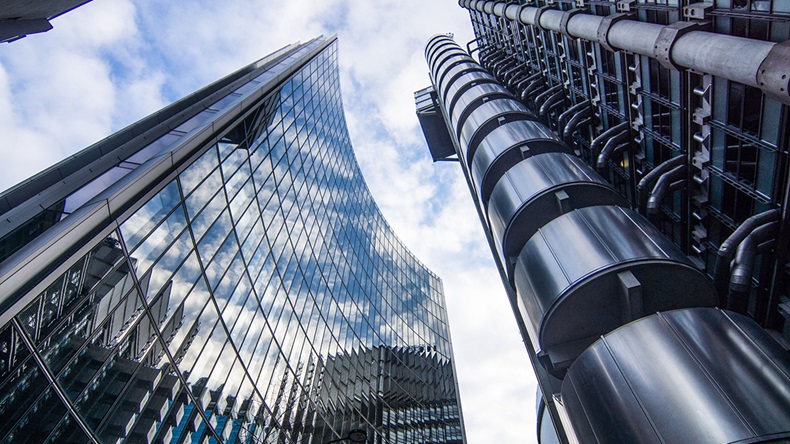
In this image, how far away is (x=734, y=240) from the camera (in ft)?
31.9

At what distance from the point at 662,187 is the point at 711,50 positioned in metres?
4.21

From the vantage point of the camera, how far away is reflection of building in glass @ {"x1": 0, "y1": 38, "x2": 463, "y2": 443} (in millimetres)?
9711

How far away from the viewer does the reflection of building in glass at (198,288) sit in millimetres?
9711

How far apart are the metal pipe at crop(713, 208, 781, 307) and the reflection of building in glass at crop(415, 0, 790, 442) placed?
3 centimetres

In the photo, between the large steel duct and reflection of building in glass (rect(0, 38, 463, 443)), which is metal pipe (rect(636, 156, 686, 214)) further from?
reflection of building in glass (rect(0, 38, 463, 443))

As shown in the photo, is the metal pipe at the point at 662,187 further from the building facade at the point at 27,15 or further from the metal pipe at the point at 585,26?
the building facade at the point at 27,15

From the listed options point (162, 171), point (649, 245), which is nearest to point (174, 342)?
point (162, 171)

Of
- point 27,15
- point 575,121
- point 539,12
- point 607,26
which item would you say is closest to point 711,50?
point 607,26

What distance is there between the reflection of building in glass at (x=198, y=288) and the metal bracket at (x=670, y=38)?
52.2 feet

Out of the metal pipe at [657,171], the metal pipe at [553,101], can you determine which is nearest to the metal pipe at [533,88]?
the metal pipe at [553,101]

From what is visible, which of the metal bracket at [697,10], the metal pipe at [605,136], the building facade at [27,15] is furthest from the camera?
the metal pipe at [605,136]

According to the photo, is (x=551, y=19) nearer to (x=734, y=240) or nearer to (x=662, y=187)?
(x=662, y=187)

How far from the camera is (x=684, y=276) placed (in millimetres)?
10836

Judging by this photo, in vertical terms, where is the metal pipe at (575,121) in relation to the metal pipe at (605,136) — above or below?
above
